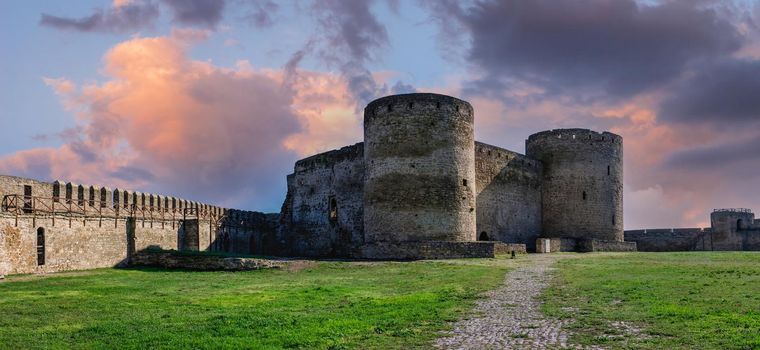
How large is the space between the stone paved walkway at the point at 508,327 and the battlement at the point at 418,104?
53.0 feet

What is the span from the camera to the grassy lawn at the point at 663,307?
9.43 metres

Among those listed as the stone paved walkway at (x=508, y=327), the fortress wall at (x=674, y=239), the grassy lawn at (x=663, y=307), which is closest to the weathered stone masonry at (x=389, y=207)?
the fortress wall at (x=674, y=239)

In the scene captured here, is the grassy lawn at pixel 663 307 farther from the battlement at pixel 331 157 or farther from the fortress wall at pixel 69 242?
the battlement at pixel 331 157

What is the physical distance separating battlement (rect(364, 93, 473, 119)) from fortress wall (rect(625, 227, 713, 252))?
87.5 feet

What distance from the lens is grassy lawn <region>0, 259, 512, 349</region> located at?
9953 millimetres

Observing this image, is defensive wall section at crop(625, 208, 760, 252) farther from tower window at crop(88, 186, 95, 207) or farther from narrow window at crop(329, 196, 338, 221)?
tower window at crop(88, 186, 95, 207)

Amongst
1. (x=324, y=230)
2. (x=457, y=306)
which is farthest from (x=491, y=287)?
(x=324, y=230)

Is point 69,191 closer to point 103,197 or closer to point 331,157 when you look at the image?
point 103,197

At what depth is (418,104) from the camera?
31125 millimetres

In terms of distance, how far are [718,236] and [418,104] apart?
31.7 metres

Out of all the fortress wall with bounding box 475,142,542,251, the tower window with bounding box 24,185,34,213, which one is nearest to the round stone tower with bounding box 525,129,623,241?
the fortress wall with bounding box 475,142,542,251

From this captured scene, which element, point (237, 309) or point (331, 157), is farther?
point (331, 157)

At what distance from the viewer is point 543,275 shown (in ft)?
68.1

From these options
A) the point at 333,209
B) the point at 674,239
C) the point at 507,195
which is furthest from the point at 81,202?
the point at 674,239
